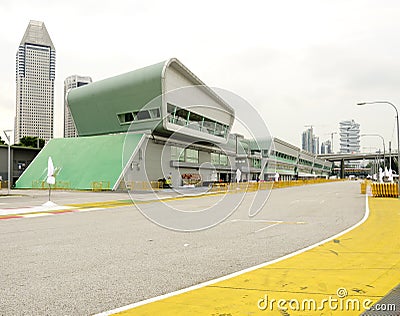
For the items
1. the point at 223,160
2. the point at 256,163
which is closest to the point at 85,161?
the point at 223,160

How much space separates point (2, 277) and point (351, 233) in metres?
9.63

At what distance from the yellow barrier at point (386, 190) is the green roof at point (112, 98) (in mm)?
25737

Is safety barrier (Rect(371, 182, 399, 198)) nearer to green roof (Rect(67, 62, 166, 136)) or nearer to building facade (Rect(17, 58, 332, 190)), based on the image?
building facade (Rect(17, 58, 332, 190))

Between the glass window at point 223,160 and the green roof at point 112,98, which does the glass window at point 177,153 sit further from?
the glass window at point 223,160

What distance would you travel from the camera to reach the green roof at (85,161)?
43.5 meters

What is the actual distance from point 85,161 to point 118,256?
40064mm

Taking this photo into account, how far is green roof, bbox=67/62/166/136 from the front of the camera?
47.6m

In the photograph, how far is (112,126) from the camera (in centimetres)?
5403

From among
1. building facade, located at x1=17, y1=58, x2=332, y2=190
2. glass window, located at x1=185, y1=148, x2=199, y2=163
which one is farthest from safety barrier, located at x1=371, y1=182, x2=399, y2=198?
glass window, located at x1=185, y1=148, x2=199, y2=163

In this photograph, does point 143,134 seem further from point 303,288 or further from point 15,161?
point 303,288

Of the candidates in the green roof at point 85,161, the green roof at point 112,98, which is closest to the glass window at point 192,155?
the green roof at point 112,98

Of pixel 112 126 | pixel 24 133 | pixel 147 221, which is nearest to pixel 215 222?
pixel 147 221

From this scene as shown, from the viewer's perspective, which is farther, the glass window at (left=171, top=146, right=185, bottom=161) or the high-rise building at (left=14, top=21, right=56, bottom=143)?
the high-rise building at (left=14, top=21, right=56, bottom=143)

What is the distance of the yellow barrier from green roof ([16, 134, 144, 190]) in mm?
24651
